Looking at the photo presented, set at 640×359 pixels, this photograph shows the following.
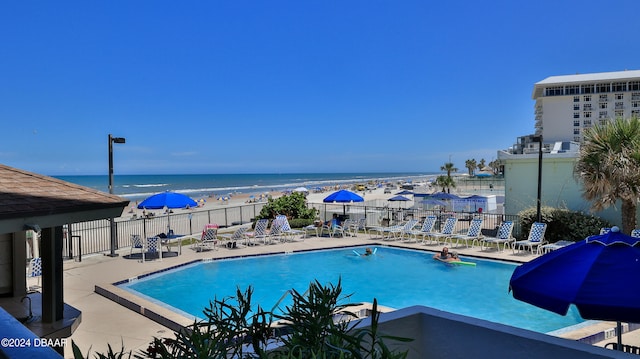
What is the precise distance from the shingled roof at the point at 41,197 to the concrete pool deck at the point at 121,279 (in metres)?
1.89

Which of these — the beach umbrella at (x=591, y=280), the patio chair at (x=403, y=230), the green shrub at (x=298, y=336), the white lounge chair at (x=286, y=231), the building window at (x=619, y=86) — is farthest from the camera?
the building window at (x=619, y=86)

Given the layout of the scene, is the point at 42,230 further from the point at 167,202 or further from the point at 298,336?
the point at 167,202

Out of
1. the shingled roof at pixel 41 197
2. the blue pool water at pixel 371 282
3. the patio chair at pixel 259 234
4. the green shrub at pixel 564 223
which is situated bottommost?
the blue pool water at pixel 371 282

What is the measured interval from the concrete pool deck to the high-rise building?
61.9 m

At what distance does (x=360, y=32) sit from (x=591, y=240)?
2411cm

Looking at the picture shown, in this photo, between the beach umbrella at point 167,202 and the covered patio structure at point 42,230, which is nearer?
the covered patio structure at point 42,230

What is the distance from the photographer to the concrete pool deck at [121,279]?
6.60 m

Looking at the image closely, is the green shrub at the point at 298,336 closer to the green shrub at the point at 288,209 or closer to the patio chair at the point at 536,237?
the patio chair at the point at 536,237

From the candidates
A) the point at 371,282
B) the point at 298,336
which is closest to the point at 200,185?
the point at 371,282

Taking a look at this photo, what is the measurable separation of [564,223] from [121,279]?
14047 millimetres

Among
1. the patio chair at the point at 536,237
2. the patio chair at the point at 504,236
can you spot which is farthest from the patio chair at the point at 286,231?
the patio chair at the point at 536,237

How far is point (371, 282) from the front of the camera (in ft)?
39.8

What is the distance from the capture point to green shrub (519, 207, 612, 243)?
14.0m

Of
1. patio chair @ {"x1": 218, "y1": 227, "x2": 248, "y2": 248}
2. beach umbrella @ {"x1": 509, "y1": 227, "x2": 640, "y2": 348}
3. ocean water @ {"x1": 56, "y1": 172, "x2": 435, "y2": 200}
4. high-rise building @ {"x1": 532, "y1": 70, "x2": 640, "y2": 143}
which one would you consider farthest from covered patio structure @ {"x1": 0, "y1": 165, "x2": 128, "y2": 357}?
high-rise building @ {"x1": 532, "y1": 70, "x2": 640, "y2": 143}
